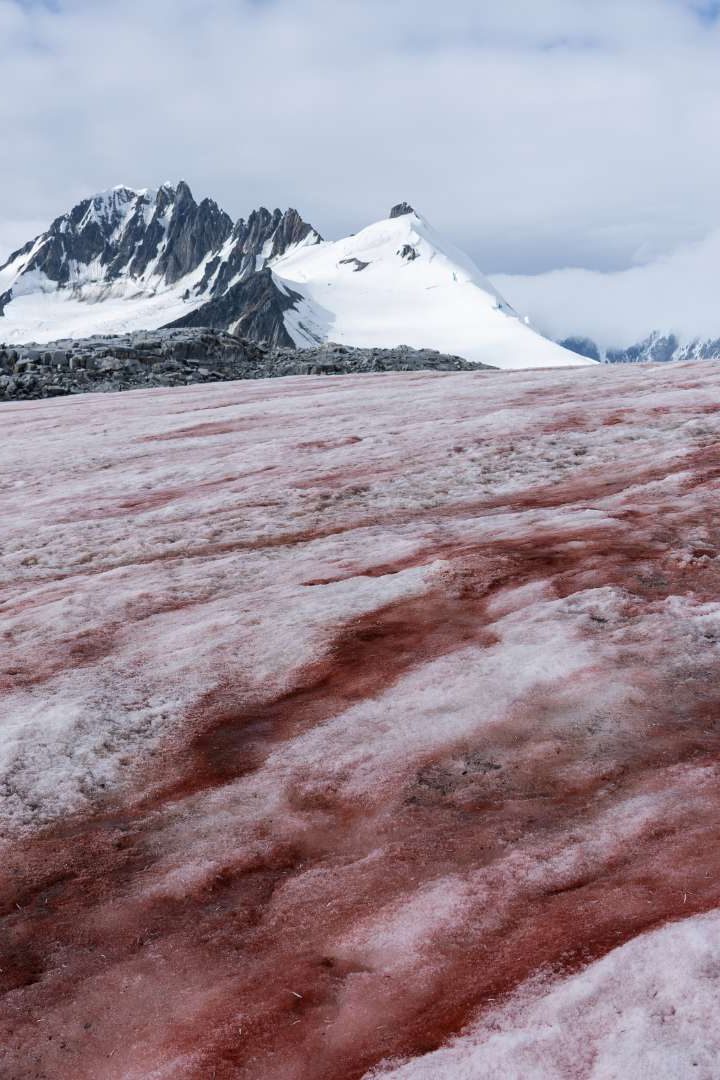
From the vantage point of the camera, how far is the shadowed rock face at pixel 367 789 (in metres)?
A: 3.41

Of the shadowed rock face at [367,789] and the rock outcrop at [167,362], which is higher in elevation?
the rock outcrop at [167,362]

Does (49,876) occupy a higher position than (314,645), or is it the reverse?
(314,645)

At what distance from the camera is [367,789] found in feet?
17.0

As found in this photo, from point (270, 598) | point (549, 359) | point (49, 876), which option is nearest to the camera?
point (49, 876)

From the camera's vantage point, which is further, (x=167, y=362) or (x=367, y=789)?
(x=167, y=362)

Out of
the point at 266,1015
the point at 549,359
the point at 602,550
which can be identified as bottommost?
the point at 266,1015

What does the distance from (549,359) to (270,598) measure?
597 feet

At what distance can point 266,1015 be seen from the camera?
3.54 meters

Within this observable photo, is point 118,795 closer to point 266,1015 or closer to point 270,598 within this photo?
point 266,1015

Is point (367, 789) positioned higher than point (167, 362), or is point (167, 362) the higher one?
point (167, 362)

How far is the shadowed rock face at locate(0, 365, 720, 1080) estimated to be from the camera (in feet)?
11.2

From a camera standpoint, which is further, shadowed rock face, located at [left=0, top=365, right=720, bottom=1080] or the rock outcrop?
the rock outcrop

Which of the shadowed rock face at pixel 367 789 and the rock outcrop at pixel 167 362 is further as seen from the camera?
the rock outcrop at pixel 167 362

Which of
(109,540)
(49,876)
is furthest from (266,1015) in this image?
(109,540)
